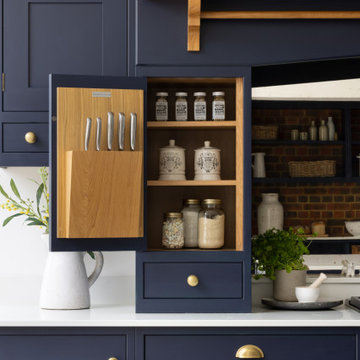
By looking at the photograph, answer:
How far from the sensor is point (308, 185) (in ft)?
8.89

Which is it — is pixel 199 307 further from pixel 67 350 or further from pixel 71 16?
pixel 71 16

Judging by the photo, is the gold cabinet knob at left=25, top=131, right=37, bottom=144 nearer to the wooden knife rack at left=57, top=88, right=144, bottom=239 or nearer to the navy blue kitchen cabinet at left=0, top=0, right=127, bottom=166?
the navy blue kitchen cabinet at left=0, top=0, right=127, bottom=166

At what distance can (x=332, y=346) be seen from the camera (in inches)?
90.8

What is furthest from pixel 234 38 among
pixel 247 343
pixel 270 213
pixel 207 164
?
pixel 247 343

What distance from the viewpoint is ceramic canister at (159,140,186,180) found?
255 cm

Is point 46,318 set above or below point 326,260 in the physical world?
below

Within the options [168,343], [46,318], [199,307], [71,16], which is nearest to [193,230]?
[199,307]

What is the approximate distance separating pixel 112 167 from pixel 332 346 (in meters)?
1.05

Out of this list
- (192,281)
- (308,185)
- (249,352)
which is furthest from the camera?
(308,185)

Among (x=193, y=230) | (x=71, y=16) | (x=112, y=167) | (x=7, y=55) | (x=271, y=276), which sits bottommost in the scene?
(x=271, y=276)

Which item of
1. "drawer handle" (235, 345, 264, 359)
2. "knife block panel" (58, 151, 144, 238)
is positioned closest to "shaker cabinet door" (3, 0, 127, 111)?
"knife block panel" (58, 151, 144, 238)

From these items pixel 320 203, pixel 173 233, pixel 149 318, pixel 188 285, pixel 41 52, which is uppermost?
pixel 41 52

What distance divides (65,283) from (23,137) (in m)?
0.61

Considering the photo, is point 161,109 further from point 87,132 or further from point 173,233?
point 173,233
